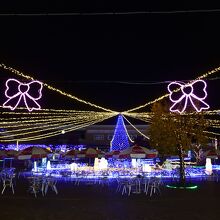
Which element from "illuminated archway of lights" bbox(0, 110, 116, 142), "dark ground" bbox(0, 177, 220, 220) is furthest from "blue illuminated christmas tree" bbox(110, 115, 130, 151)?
"dark ground" bbox(0, 177, 220, 220)

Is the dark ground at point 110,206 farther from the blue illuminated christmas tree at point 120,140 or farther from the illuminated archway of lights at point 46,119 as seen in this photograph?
the blue illuminated christmas tree at point 120,140

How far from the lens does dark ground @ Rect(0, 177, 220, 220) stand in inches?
407

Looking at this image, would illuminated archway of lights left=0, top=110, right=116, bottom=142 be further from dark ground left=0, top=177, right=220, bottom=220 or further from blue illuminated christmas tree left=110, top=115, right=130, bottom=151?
dark ground left=0, top=177, right=220, bottom=220

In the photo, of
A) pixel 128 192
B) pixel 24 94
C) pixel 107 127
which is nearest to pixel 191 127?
pixel 128 192

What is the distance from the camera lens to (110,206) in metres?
12.3

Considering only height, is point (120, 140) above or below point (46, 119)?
below

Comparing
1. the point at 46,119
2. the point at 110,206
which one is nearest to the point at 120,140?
the point at 46,119

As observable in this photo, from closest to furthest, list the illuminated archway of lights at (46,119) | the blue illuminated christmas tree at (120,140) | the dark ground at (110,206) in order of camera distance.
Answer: the dark ground at (110,206) < the illuminated archway of lights at (46,119) < the blue illuminated christmas tree at (120,140)

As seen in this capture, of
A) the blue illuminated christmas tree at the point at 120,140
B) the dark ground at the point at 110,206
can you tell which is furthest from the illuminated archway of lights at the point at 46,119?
the dark ground at the point at 110,206

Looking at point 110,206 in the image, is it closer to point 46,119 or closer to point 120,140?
point 120,140

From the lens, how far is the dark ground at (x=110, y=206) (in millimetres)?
10344

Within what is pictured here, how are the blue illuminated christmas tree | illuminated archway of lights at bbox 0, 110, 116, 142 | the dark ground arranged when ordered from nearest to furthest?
the dark ground
illuminated archway of lights at bbox 0, 110, 116, 142
the blue illuminated christmas tree

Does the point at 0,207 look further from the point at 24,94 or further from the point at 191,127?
the point at 191,127

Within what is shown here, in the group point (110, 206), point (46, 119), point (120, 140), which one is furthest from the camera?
point (46, 119)
